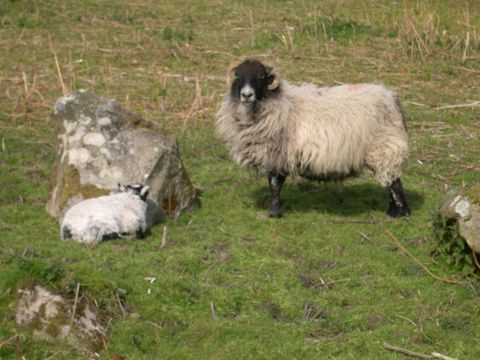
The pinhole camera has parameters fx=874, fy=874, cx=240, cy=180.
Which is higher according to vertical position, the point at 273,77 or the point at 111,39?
the point at 273,77

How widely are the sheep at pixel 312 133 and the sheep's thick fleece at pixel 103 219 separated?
1719 mm

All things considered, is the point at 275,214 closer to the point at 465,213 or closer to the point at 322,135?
the point at 322,135

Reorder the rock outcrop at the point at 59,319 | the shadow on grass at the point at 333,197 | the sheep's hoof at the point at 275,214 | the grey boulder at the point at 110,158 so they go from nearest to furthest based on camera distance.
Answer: the rock outcrop at the point at 59,319, the grey boulder at the point at 110,158, the sheep's hoof at the point at 275,214, the shadow on grass at the point at 333,197

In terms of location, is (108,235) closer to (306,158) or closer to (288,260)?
(288,260)

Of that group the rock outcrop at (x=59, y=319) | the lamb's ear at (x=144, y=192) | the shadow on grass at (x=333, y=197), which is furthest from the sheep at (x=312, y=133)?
the rock outcrop at (x=59, y=319)

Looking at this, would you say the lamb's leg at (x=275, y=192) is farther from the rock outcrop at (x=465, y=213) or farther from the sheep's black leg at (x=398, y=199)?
the rock outcrop at (x=465, y=213)

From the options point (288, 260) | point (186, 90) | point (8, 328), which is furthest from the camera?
point (186, 90)

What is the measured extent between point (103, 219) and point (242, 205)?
7.47ft

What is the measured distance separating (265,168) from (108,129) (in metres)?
1.87

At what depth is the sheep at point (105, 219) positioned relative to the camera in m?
8.61

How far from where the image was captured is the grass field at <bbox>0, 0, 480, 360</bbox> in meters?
7.03

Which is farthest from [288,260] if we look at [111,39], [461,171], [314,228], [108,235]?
[111,39]

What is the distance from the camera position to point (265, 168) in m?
10.1

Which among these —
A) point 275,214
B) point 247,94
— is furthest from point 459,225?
point 247,94
